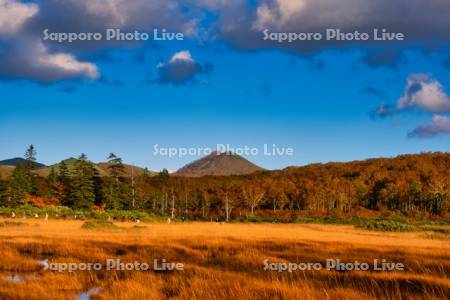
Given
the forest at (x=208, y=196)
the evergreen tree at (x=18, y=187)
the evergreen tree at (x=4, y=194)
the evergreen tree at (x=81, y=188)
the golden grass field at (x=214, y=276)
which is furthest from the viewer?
the forest at (x=208, y=196)

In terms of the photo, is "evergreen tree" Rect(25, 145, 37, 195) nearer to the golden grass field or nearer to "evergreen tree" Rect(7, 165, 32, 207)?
"evergreen tree" Rect(7, 165, 32, 207)

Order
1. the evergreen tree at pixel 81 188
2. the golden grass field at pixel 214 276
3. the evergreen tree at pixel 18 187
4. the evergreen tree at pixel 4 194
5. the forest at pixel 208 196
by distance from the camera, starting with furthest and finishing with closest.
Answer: the forest at pixel 208 196 → the evergreen tree at pixel 81 188 → the evergreen tree at pixel 18 187 → the evergreen tree at pixel 4 194 → the golden grass field at pixel 214 276

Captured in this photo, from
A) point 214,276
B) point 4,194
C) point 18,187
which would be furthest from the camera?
point 18,187

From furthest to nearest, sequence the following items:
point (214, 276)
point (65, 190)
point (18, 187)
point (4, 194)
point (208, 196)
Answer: point (208, 196), point (65, 190), point (18, 187), point (4, 194), point (214, 276)

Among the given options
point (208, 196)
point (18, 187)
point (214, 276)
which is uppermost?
point (18, 187)

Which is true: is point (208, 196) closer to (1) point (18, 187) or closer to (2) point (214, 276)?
(1) point (18, 187)

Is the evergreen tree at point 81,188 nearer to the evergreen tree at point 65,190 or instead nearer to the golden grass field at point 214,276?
the evergreen tree at point 65,190

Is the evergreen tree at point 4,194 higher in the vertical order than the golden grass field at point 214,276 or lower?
higher

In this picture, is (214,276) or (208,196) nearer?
(214,276)

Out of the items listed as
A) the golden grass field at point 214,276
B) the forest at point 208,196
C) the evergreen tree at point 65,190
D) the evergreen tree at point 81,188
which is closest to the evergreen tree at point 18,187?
the forest at point 208,196

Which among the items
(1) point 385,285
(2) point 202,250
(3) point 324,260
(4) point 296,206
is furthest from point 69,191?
(1) point 385,285

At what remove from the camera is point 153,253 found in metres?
20.2

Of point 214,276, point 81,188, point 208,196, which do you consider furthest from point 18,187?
point 214,276

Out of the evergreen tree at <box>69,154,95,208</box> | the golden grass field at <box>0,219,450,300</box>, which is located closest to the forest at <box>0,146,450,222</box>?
the evergreen tree at <box>69,154,95,208</box>
